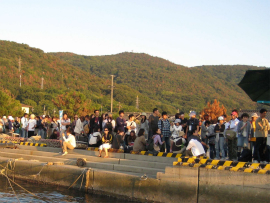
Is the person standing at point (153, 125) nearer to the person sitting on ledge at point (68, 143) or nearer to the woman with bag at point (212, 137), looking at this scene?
the woman with bag at point (212, 137)

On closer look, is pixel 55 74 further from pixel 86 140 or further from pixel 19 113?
pixel 86 140

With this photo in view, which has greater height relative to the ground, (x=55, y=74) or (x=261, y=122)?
(x=55, y=74)

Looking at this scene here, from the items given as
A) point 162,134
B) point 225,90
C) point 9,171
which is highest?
point 225,90

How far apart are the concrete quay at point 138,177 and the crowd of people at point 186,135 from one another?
0.76m

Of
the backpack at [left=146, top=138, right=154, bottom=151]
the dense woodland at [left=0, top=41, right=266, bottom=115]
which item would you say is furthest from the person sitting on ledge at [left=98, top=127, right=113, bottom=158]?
the dense woodland at [left=0, top=41, right=266, bottom=115]

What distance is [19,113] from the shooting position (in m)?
54.8

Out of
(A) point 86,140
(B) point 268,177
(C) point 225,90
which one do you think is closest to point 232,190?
(B) point 268,177

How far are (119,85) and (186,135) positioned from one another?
129631 mm

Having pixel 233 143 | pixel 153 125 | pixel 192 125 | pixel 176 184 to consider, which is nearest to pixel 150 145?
pixel 153 125

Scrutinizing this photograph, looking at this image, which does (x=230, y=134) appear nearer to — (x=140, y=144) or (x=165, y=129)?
(x=165, y=129)

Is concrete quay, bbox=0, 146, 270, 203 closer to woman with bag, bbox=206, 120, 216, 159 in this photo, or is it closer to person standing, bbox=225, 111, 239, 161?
person standing, bbox=225, 111, 239, 161

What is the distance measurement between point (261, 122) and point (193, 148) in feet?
7.28

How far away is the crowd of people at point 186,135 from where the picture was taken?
11297 millimetres

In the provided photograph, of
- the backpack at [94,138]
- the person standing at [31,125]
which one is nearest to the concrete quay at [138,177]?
the backpack at [94,138]
